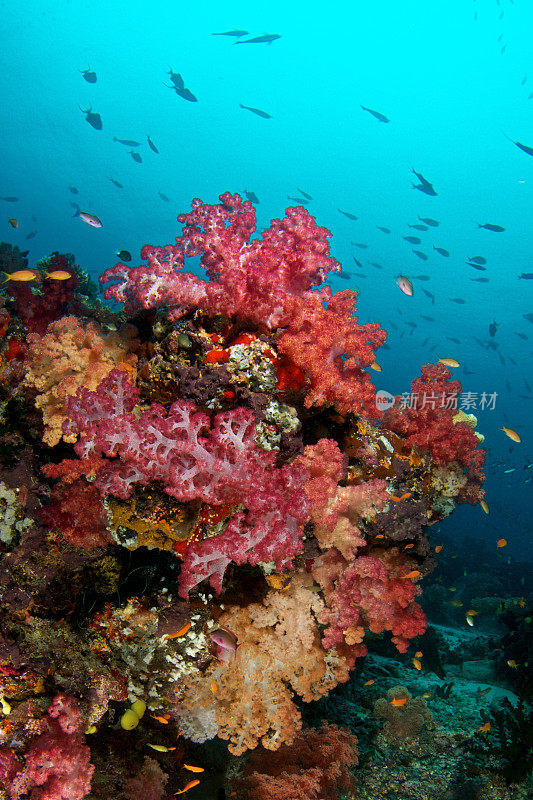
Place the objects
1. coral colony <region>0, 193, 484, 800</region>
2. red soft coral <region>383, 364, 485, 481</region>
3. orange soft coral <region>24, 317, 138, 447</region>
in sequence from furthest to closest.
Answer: red soft coral <region>383, 364, 485, 481</region>
orange soft coral <region>24, 317, 138, 447</region>
coral colony <region>0, 193, 484, 800</region>

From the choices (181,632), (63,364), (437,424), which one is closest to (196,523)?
(181,632)

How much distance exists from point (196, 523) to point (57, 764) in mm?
2195

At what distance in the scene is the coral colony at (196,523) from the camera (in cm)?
329

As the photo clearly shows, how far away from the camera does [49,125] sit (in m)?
87.1

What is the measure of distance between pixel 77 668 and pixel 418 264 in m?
97.4

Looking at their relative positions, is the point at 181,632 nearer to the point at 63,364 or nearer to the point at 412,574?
the point at 412,574

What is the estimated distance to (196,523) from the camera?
11.8 ft

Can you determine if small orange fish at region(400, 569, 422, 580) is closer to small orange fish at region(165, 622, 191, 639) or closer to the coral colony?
the coral colony

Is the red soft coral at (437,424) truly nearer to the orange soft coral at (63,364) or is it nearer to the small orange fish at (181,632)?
the small orange fish at (181,632)

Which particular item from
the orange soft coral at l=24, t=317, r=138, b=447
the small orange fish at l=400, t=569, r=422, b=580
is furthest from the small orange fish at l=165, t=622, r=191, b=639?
the small orange fish at l=400, t=569, r=422, b=580

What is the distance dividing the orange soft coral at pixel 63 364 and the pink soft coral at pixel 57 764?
2.39 m

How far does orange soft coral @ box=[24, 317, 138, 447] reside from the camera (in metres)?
3.95

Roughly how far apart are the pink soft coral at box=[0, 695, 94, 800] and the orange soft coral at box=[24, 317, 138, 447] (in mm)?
2386

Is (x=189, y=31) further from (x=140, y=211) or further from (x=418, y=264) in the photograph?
(x=418, y=264)
